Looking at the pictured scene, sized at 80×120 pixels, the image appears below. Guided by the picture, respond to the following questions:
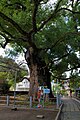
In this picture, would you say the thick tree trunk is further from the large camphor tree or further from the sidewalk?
the sidewalk

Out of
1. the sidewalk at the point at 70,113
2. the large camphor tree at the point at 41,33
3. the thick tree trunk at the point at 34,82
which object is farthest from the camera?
the thick tree trunk at the point at 34,82

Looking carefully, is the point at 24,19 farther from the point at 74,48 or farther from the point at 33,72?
the point at 74,48

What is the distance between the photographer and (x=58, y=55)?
88.7 ft

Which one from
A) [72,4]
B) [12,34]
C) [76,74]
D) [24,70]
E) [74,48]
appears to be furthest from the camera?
[24,70]

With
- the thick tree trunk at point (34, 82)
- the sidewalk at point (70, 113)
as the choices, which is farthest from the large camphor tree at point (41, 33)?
the sidewalk at point (70, 113)

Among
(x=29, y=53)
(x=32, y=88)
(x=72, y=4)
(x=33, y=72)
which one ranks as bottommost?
(x=32, y=88)

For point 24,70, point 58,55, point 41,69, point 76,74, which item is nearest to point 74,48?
point 58,55

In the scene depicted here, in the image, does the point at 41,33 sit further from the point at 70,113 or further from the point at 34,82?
the point at 70,113

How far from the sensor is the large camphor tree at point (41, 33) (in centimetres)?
1576

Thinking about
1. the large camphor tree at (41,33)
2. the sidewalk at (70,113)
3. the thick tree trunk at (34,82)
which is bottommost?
the sidewalk at (70,113)

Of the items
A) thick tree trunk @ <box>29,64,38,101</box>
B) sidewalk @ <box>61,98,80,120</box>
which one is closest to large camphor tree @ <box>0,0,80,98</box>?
thick tree trunk @ <box>29,64,38,101</box>

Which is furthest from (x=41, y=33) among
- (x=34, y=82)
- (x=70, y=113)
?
(x=70, y=113)

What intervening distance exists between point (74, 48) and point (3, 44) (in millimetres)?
8232

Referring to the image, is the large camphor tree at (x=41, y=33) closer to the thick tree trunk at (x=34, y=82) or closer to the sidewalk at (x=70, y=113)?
the thick tree trunk at (x=34, y=82)
